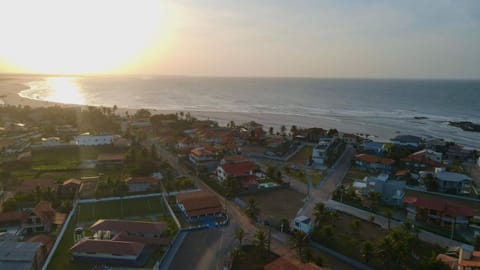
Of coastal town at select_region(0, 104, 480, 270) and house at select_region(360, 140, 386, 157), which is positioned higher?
house at select_region(360, 140, 386, 157)

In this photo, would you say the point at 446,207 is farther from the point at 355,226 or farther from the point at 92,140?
the point at 92,140

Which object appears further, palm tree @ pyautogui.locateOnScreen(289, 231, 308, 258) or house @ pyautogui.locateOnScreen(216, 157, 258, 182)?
house @ pyautogui.locateOnScreen(216, 157, 258, 182)

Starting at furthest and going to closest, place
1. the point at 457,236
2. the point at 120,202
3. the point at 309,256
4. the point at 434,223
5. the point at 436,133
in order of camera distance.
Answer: the point at 436,133, the point at 120,202, the point at 434,223, the point at 457,236, the point at 309,256

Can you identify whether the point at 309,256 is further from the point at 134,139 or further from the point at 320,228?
the point at 134,139

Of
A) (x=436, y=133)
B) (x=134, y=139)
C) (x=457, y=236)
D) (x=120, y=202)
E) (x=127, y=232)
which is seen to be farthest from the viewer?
(x=436, y=133)

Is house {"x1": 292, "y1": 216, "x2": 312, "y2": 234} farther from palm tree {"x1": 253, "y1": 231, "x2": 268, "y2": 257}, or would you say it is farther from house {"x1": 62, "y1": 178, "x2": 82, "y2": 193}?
house {"x1": 62, "y1": 178, "x2": 82, "y2": 193}

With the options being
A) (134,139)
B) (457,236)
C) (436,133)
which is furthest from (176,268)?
(436,133)

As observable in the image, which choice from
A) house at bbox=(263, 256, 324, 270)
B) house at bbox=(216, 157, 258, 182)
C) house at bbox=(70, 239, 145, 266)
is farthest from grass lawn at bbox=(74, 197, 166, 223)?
house at bbox=(263, 256, 324, 270)
